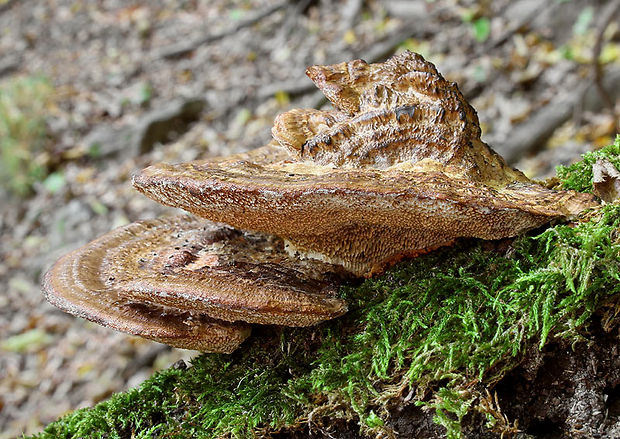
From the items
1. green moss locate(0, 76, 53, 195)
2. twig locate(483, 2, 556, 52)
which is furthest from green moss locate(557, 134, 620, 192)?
green moss locate(0, 76, 53, 195)

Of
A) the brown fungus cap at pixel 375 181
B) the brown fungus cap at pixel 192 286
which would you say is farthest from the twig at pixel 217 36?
the brown fungus cap at pixel 375 181

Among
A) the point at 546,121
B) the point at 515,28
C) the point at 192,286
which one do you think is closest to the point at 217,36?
the point at 515,28

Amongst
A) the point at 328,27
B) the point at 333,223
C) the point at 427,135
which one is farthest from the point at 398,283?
the point at 328,27

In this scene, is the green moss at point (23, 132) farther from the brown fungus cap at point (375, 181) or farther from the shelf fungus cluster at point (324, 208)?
the brown fungus cap at point (375, 181)

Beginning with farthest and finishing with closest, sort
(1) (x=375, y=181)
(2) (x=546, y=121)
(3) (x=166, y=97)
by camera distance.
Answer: (3) (x=166, y=97) → (2) (x=546, y=121) → (1) (x=375, y=181)

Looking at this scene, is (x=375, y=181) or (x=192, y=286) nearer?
Result: (x=375, y=181)

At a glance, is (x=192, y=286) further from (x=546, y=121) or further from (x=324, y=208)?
(x=546, y=121)

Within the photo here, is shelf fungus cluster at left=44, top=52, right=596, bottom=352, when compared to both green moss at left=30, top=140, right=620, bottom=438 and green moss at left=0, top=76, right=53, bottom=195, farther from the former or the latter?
Result: green moss at left=0, top=76, right=53, bottom=195

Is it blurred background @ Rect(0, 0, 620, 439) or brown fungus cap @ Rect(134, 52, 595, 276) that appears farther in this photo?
blurred background @ Rect(0, 0, 620, 439)
